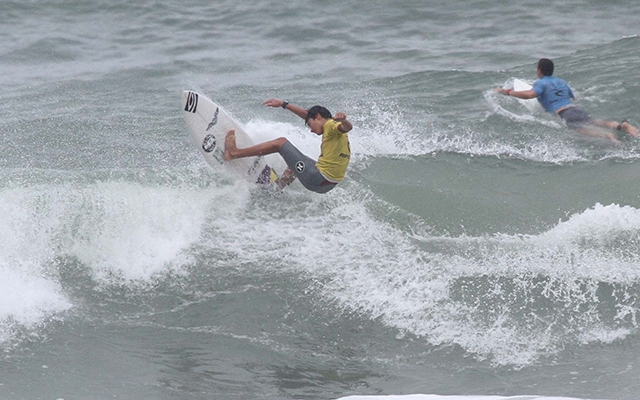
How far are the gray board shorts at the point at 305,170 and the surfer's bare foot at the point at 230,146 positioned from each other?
0.67 meters

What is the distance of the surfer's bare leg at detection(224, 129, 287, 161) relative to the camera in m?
9.67

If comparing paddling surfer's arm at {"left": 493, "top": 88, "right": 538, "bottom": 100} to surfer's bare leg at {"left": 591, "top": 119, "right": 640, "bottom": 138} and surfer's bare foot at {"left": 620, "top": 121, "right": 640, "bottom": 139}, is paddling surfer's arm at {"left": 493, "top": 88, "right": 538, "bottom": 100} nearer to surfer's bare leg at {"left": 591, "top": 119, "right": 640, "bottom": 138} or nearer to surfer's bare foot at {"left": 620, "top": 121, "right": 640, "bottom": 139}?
surfer's bare leg at {"left": 591, "top": 119, "right": 640, "bottom": 138}

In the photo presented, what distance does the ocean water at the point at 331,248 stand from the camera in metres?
7.21

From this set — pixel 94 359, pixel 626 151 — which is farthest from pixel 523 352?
pixel 626 151

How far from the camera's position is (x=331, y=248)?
29.6ft

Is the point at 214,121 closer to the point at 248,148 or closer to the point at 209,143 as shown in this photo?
the point at 209,143

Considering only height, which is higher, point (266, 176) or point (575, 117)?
point (575, 117)

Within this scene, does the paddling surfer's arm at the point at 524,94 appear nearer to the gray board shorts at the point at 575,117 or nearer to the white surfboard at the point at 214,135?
the gray board shorts at the point at 575,117

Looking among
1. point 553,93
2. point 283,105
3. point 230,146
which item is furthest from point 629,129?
point 230,146

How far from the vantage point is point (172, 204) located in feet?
31.2

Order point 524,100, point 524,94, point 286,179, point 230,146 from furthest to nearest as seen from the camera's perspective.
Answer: point 524,100 → point 524,94 → point 286,179 → point 230,146

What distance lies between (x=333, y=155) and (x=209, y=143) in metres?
1.67

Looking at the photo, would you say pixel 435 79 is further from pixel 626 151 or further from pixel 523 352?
pixel 523 352

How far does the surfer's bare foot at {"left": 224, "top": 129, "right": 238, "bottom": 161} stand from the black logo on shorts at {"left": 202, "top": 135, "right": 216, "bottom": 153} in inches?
5.9
